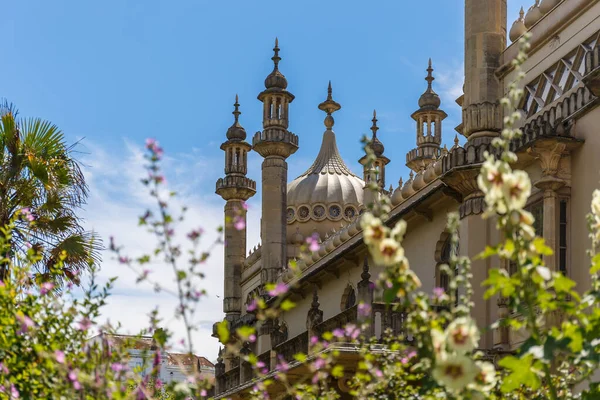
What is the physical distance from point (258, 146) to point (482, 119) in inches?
593

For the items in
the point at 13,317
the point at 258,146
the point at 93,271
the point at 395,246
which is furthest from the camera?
the point at 258,146

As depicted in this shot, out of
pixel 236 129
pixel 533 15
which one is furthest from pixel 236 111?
pixel 533 15

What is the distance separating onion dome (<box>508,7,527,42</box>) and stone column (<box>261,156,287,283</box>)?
14.5 m

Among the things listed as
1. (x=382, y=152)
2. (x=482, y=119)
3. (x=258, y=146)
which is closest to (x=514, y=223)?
(x=482, y=119)

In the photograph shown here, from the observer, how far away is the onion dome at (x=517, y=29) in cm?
2066

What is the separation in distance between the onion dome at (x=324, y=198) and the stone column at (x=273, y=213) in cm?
850

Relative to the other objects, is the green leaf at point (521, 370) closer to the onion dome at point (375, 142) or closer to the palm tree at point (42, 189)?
the palm tree at point (42, 189)

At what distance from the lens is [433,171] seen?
2395 centimetres

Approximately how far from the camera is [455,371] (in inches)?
242

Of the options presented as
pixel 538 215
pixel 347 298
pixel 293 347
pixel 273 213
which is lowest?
pixel 293 347

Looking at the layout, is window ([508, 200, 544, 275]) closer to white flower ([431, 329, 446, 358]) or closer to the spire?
white flower ([431, 329, 446, 358])

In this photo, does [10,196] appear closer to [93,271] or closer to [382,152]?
[93,271]

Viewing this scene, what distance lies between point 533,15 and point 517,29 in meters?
0.68

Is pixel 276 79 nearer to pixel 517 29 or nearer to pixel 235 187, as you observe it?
pixel 235 187
